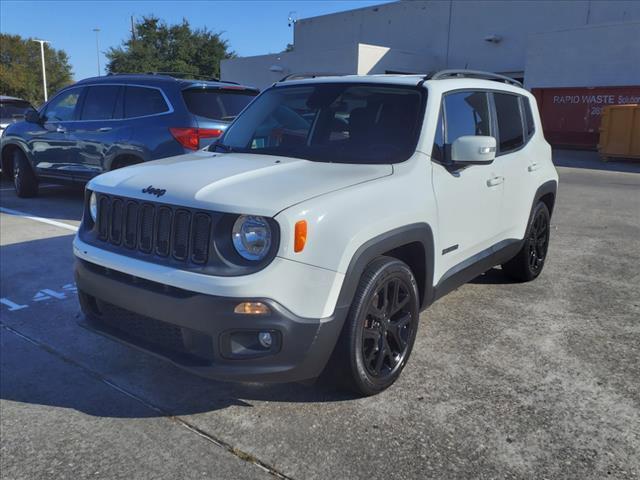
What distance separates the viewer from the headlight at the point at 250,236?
2727 mm

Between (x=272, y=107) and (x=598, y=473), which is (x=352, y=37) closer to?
(x=272, y=107)

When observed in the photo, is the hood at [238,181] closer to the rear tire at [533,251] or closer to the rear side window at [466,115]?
the rear side window at [466,115]

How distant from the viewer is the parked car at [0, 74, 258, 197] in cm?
734

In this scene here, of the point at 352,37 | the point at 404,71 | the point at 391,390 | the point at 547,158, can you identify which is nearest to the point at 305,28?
the point at 352,37

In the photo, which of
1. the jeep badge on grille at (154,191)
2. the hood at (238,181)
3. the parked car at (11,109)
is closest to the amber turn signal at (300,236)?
the hood at (238,181)

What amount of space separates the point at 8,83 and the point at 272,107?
56.4 meters

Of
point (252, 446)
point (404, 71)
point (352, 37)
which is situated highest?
point (352, 37)

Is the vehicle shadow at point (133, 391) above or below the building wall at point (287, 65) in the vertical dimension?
below

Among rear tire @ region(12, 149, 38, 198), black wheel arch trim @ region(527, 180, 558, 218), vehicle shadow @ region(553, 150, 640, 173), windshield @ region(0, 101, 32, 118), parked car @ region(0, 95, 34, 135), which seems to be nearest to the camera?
black wheel arch trim @ region(527, 180, 558, 218)

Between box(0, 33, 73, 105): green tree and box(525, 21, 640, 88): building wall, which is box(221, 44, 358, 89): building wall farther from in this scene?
box(0, 33, 73, 105): green tree

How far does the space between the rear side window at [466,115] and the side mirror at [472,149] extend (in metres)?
0.23

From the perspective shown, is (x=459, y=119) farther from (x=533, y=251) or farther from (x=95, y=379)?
(x=95, y=379)

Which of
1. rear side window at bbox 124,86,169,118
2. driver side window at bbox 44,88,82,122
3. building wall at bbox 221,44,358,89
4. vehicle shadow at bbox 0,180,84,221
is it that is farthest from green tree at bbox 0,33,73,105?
rear side window at bbox 124,86,169,118

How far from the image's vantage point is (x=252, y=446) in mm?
2850
